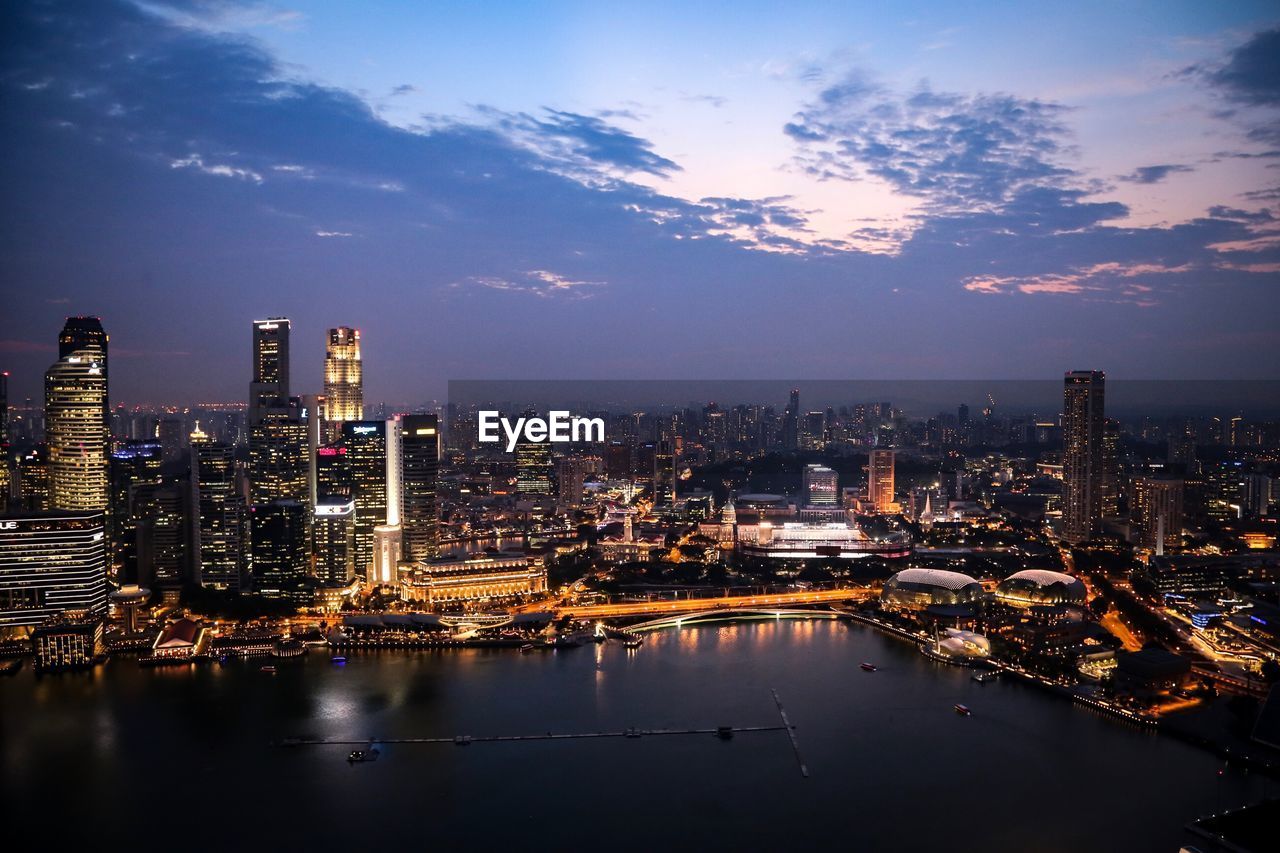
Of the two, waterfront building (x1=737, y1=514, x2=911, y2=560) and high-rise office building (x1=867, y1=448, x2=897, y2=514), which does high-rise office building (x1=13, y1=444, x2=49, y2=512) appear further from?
high-rise office building (x1=867, y1=448, x2=897, y2=514)

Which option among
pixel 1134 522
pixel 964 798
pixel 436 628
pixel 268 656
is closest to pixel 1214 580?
pixel 1134 522

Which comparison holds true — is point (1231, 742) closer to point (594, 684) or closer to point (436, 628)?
point (594, 684)

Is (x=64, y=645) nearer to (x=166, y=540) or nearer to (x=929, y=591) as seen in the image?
(x=166, y=540)

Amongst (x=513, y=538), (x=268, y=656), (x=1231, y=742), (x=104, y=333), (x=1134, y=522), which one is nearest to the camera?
(x=1231, y=742)

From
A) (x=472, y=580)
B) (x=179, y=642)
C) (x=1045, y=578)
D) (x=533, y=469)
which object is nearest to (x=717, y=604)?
(x=472, y=580)

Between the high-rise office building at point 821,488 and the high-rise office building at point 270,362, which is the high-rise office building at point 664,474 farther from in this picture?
the high-rise office building at point 270,362

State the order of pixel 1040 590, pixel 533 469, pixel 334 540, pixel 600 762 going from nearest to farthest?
pixel 600 762 < pixel 1040 590 < pixel 334 540 < pixel 533 469

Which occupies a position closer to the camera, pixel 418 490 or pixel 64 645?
pixel 64 645
